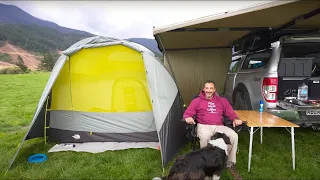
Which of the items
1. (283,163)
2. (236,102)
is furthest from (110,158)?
(236,102)

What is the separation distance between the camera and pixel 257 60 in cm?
421

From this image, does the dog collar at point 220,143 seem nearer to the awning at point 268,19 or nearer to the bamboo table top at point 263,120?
the bamboo table top at point 263,120

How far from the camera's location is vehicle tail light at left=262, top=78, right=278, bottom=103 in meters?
3.45

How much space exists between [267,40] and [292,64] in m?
0.57

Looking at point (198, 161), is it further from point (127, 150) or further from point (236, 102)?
point (236, 102)

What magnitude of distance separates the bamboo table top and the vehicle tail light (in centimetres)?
25

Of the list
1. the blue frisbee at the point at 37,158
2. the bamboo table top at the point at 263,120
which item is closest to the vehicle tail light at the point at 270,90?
the bamboo table top at the point at 263,120

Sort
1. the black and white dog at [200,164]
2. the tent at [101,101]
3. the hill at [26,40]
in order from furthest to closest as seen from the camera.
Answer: the hill at [26,40], the tent at [101,101], the black and white dog at [200,164]

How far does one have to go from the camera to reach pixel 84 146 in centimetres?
394

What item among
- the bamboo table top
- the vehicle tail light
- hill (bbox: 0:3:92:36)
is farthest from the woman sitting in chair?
hill (bbox: 0:3:92:36)

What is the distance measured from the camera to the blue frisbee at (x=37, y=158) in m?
3.33

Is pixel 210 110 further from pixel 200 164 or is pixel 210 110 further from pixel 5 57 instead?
pixel 5 57

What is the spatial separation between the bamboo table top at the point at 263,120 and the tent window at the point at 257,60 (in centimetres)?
89

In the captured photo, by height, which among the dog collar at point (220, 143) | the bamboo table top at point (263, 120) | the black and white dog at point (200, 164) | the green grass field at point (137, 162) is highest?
the bamboo table top at point (263, 120)
